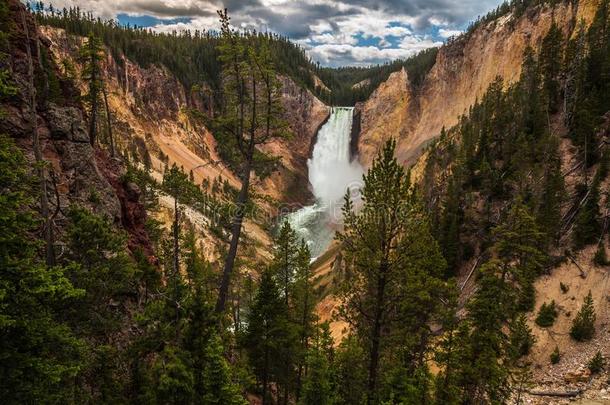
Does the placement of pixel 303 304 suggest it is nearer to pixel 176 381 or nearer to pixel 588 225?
pixel 176 381

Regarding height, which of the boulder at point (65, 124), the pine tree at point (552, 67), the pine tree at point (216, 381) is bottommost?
the pine tree at point (216, 381)

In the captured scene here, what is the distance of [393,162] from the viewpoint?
1190cm

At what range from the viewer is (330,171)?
405 ft

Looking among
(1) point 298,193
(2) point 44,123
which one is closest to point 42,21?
(1) point 298,193

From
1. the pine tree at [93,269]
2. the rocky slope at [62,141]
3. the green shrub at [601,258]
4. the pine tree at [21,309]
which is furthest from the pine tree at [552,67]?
the pine tree at [21,309]

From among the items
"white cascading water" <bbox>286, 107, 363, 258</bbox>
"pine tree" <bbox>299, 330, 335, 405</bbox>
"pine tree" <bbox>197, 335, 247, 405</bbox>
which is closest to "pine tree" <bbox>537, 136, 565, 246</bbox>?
"pine tree" <bbox>299, 330, 335, 405</bbox>

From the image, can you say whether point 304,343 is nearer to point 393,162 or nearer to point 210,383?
point 210,383

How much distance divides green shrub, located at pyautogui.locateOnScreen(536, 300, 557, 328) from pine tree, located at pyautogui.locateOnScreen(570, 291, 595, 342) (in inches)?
58.7

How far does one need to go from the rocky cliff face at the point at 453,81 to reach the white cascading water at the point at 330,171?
224 inches

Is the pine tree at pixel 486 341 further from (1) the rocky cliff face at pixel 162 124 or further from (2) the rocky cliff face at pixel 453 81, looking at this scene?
(2) the rocky cliff face at pixel 453 81

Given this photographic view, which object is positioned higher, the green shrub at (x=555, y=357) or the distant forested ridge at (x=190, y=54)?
the distant forested ridge at (x=190, y=54)

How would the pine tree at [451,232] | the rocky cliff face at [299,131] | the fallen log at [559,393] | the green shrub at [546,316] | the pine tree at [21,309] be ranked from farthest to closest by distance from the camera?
the rocky cliff face at [299,131]
the pine tree at [451,232]
the green shrub at [546,316]
the fallen log at [559,393]
the pine tree at [21,309]

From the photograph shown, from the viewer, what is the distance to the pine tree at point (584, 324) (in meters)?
27.8

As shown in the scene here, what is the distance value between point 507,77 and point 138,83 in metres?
85.8
